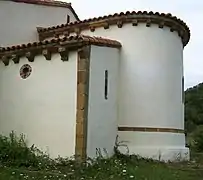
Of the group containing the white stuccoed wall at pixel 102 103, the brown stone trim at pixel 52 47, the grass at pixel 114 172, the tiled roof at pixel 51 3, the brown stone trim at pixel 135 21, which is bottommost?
the grass at pixel 114 172

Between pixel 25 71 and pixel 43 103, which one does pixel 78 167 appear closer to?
pixel 43 103

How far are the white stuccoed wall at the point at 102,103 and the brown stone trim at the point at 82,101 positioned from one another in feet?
0.52

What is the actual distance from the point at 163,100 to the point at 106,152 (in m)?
2.46

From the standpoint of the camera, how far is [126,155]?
11852mm

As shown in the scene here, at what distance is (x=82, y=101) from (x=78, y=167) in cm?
163

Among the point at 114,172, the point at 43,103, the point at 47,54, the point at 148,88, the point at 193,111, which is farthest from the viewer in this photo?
the point at 193,111

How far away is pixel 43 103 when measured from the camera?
453 inches

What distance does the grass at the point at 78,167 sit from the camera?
894cm

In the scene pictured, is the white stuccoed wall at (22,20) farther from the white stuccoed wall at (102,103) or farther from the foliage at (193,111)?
the foliage at (193,111)

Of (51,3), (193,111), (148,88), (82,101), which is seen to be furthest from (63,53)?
(193,111)

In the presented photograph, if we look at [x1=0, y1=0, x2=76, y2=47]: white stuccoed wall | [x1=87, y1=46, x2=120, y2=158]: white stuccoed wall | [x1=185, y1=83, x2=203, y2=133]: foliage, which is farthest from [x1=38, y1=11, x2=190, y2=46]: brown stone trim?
[x1=185, y1=83, x2=203, y2=133]: foliage

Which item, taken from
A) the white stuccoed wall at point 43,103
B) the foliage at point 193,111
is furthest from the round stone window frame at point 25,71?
the foliage at point 193,111

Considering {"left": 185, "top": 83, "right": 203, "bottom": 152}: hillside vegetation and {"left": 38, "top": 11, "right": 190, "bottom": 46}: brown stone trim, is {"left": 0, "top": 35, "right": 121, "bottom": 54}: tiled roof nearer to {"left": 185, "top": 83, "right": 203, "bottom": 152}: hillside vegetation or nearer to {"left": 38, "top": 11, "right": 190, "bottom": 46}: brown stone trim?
{"left": 38, "top": 11, "right": 190, "bottom": 46}: brown stone trim

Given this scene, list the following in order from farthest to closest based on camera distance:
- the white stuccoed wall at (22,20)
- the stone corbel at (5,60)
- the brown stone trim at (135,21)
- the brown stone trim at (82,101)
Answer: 1. the white stuccoed wall at (22,20)
2. the brown stone trim at (135,21)
3. the stone corbel at (5,60)
4. the brown stone trim at (82,101)
